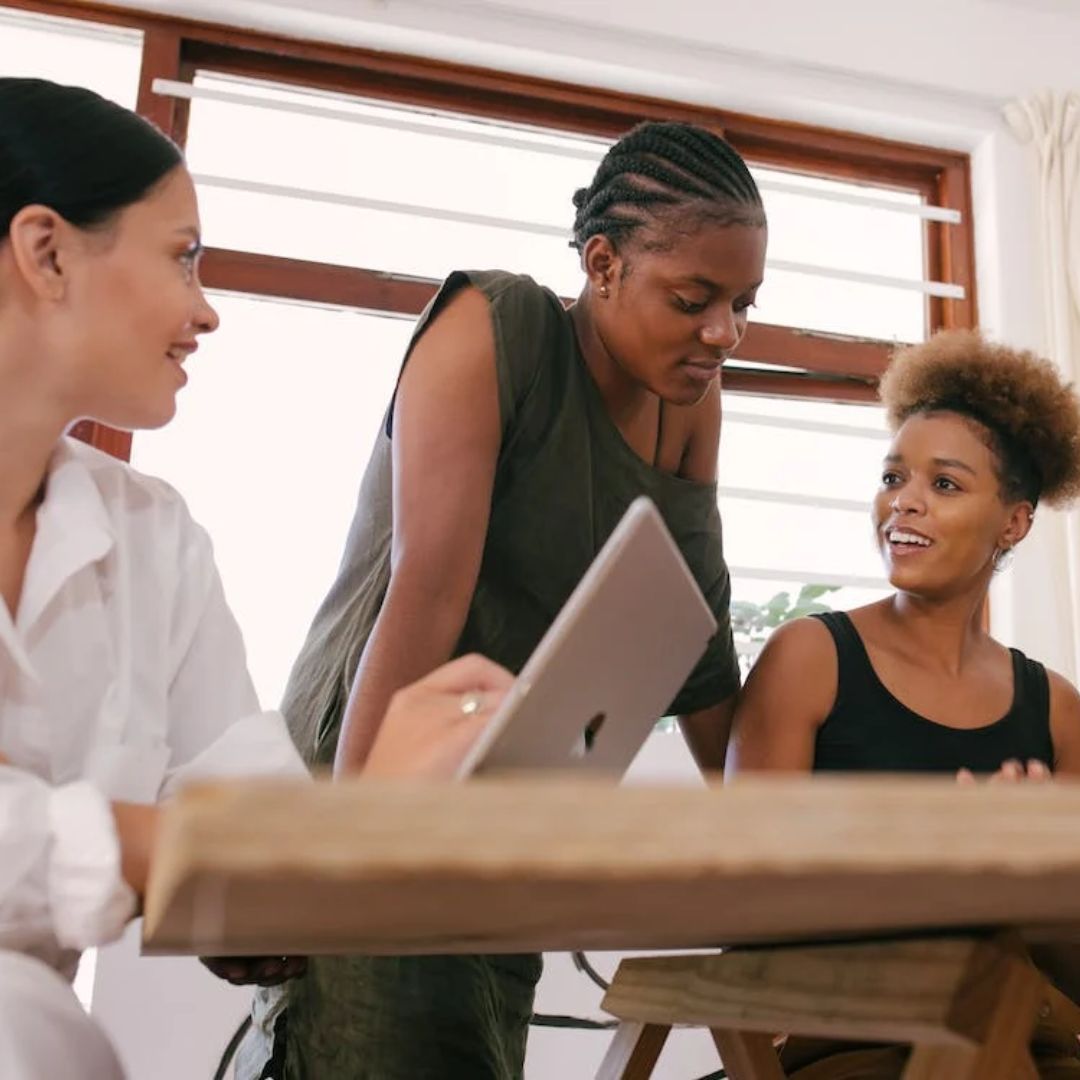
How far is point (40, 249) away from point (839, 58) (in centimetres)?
261

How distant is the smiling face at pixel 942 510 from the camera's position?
6.12 ft

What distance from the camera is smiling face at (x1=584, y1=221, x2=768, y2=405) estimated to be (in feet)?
4.92

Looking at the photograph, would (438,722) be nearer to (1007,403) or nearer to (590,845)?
(590,845)

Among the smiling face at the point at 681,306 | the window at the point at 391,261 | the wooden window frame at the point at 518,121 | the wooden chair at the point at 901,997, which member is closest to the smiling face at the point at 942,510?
the smiling face at the point at 681,306

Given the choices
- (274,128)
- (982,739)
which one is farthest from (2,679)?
(274,128)

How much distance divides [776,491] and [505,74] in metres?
1.07

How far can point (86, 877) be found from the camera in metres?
0.72

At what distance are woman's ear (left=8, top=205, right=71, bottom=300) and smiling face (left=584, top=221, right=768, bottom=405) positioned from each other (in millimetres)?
567

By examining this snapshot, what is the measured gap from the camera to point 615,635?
0.82m

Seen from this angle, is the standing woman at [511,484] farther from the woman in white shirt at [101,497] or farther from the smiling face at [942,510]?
the smiling face at [942,510]

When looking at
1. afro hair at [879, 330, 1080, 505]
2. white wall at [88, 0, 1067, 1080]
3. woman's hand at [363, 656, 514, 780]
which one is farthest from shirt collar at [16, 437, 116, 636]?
white wall at [88, 0, 1067, 1080]

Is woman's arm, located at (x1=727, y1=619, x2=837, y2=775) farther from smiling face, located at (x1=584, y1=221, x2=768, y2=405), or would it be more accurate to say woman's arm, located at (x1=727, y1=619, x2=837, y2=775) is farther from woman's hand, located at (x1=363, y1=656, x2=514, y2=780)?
woman's hand, located at (x1=363, y1=656, x2=514, y2=780)

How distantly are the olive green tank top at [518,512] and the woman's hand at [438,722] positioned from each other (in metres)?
0.53

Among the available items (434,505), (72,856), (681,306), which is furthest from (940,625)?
(72,856)
